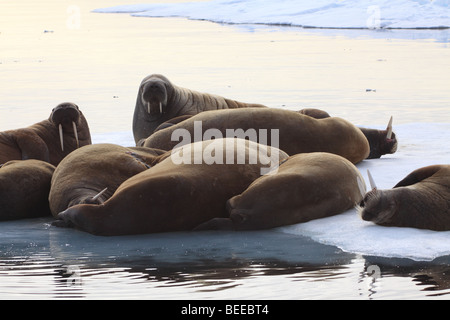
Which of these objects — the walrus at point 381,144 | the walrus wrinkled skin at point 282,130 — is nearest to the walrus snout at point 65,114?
the walrus wrinkled skin at point 282,130

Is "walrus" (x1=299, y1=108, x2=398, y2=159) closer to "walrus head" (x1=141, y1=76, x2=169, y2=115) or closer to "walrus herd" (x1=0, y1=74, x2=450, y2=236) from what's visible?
"walrus head" (x1=141, y1=76, x2=169, y2=115)

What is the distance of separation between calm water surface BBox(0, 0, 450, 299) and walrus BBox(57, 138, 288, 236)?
10 cm

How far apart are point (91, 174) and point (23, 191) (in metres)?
0.53

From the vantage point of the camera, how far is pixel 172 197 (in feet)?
17.1

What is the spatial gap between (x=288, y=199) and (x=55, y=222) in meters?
1.54

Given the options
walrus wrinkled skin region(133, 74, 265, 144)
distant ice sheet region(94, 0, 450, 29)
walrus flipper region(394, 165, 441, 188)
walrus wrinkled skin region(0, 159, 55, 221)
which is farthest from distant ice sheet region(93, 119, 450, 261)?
distant ice sheet region(94, 0, 450, 29)

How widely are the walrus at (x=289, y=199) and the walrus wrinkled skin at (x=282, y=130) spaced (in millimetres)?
1293

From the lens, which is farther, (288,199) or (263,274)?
(288,199)

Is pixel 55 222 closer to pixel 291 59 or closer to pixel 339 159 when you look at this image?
pixel 339 159

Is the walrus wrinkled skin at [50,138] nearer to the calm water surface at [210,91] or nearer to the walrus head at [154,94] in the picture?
the walrus head at [154,94]

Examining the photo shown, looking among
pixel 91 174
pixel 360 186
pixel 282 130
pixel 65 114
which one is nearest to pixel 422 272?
pixel 360 186

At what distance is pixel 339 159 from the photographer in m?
5.81

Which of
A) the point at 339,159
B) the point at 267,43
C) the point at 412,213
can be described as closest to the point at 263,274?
the point at 412,213

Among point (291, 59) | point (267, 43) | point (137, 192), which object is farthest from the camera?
point (267, 43)
